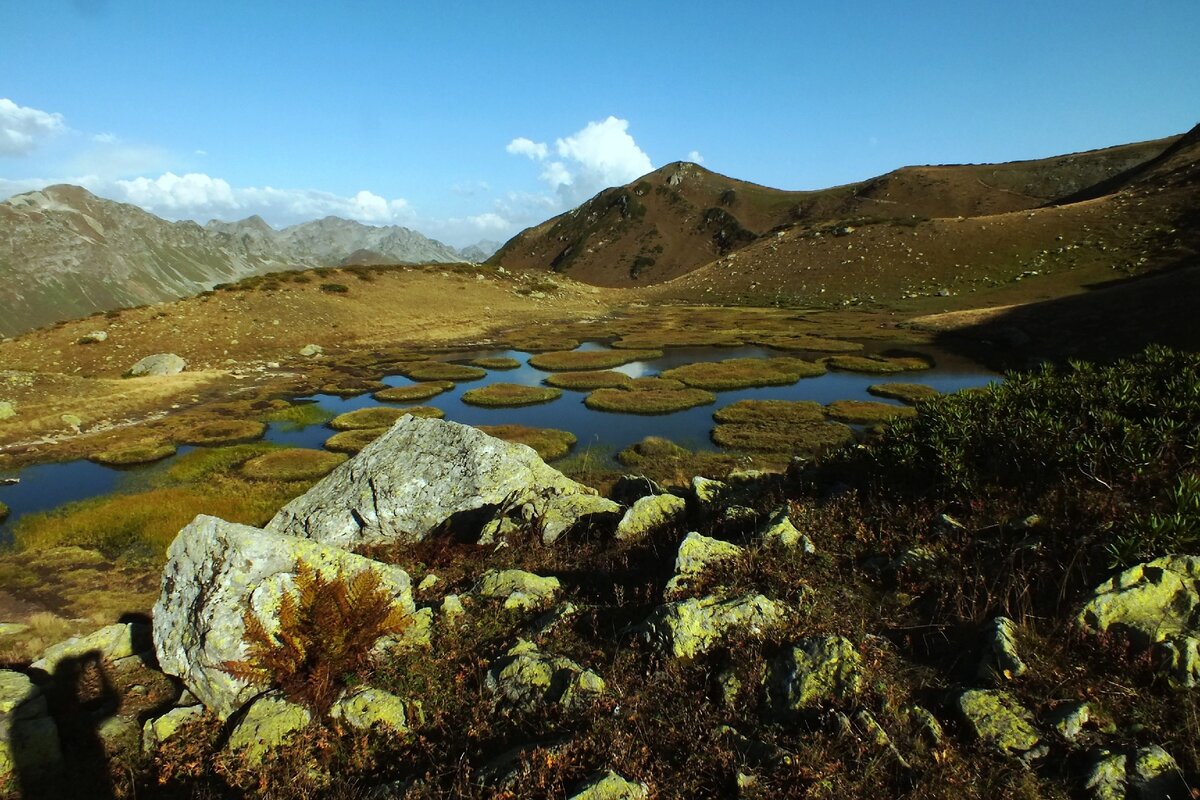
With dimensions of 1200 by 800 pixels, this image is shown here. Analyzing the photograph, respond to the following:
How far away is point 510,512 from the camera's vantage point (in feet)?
60.2

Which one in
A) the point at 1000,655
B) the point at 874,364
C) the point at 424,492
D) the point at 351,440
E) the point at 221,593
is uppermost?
the point at 221,593

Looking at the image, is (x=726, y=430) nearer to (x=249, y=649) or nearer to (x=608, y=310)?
(x=249, y=649)

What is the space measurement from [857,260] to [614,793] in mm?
138329

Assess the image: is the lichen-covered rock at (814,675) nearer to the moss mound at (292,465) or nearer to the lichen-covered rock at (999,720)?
the lichen-covered rock at (999,720)

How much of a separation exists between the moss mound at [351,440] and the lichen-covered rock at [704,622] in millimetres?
30217

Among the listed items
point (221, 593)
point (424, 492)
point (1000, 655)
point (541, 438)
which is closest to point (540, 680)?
point (221, 593)

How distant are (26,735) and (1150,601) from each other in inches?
663

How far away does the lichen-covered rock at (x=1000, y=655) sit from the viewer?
738 centimetres

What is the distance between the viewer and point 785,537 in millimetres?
11633

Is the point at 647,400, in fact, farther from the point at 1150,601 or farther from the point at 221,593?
the point at 1150,601

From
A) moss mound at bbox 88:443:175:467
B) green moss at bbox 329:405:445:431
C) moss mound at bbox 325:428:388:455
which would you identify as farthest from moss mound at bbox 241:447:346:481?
moss mound at bbox 88:443:175:467

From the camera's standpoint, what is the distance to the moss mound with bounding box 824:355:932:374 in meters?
56.1

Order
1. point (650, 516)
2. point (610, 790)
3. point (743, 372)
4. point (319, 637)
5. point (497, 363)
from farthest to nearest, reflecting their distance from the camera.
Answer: point (497, 363), point (743, 372), point (650, 516), point (319, 637), point (610, 790)

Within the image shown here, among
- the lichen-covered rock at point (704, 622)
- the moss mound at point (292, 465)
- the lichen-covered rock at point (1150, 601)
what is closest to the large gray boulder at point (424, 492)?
the lichen-covered rock at point (704, 622)
